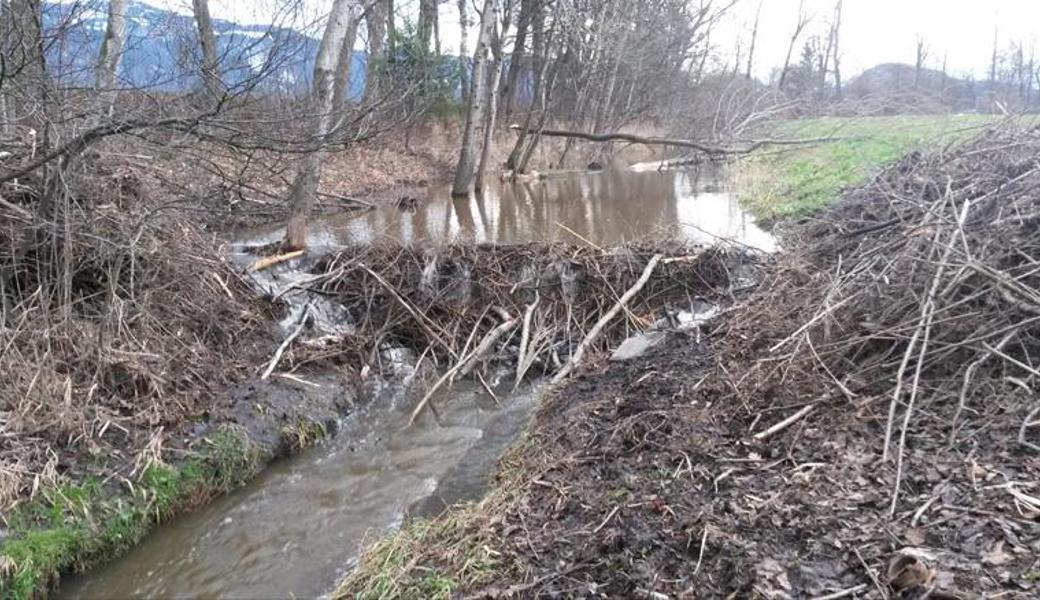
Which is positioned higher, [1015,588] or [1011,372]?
[1011,372]

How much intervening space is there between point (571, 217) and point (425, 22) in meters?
11.4

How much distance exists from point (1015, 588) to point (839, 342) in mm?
2426

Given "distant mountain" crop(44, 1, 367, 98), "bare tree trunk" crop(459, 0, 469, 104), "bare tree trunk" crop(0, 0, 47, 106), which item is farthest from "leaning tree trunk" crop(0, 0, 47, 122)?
"bare tree trunk" crop(459, 0, 469, 104)

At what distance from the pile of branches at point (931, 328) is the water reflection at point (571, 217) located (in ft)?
12.9

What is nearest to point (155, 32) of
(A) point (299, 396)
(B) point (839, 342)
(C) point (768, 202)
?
(A) point (299, 396)

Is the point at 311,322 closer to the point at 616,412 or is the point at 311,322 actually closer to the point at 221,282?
the point at 221,282

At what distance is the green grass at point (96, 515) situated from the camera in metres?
4.54

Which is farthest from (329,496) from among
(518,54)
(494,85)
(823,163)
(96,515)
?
(518,54)

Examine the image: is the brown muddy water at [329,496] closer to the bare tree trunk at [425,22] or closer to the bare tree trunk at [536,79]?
the bare tree trunk at [536,79]

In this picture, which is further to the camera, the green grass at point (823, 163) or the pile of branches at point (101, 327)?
the green grass at point (823, 163)

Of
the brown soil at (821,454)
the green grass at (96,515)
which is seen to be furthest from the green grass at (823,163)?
the green grass at (96,515)

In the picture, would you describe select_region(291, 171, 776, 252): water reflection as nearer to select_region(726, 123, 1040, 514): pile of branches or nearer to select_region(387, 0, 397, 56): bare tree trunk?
select_region(726, 123, 1040, 514): pile of branches

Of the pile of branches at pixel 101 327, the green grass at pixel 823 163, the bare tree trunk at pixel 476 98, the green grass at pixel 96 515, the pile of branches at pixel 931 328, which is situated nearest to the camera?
the pile of branches at pixel 931 328

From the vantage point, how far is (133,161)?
7.98 m
